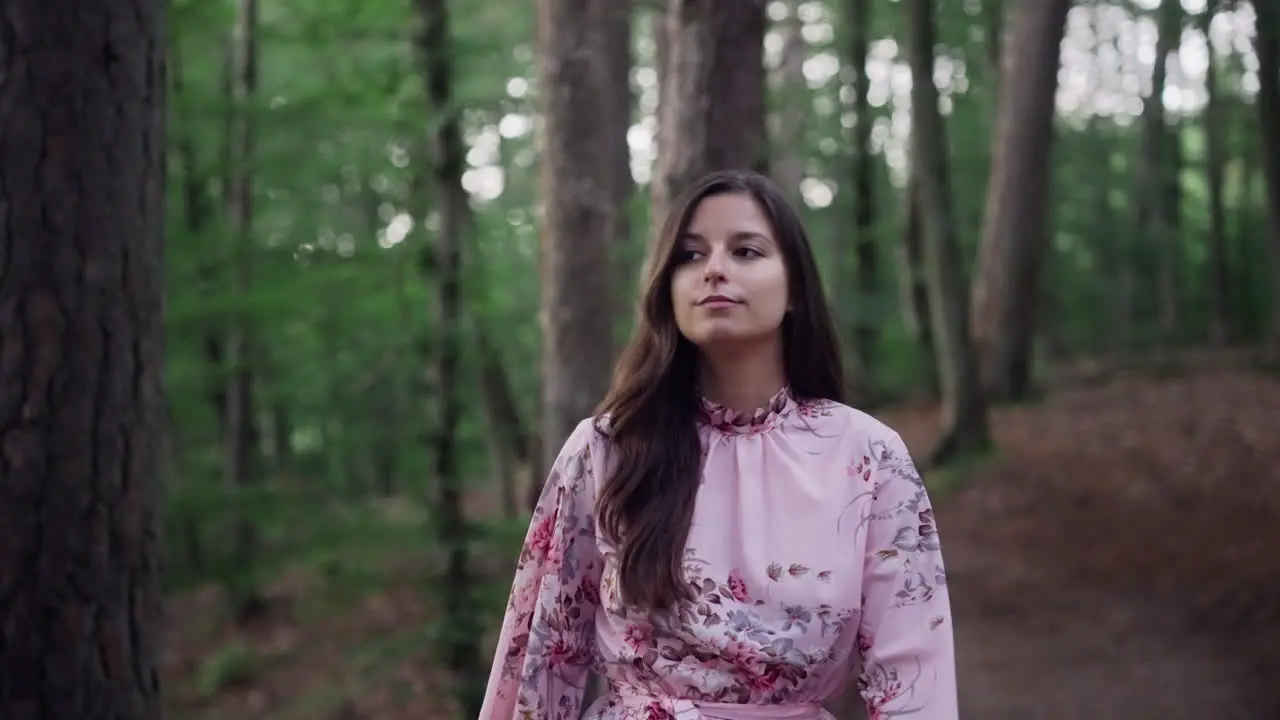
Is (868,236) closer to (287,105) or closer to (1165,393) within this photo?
(1165,393)

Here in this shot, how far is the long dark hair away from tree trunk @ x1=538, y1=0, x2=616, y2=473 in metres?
3.70

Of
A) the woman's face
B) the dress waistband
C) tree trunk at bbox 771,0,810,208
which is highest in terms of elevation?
tree trunk at bbox 771,0,810,208

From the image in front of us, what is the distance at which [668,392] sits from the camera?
2.29 meters

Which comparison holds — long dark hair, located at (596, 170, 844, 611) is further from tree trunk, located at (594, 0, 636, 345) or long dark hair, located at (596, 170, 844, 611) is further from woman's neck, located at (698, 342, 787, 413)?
tree trunk, located at (594, 0, 636, 345)

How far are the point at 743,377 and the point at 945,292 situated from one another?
9.85m

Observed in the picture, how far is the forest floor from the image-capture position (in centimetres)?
728

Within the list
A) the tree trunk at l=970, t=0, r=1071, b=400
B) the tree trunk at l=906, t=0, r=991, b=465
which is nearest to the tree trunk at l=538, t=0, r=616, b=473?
the tree trunk at l=906, t=0, r=991, b=465

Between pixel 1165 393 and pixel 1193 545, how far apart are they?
214 inches

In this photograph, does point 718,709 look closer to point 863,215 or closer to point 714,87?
point 714,87

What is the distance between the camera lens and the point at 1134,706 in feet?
22.9

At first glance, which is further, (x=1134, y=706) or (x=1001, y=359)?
(x=1001, y=359)

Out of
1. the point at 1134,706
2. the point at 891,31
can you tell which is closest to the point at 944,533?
the point at 1134,706

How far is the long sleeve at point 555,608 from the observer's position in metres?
2.23

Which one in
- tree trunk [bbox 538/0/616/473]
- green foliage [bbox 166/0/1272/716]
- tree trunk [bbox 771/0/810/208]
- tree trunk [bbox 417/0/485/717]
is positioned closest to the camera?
tree trunk [bbox 538/0/616/473]
